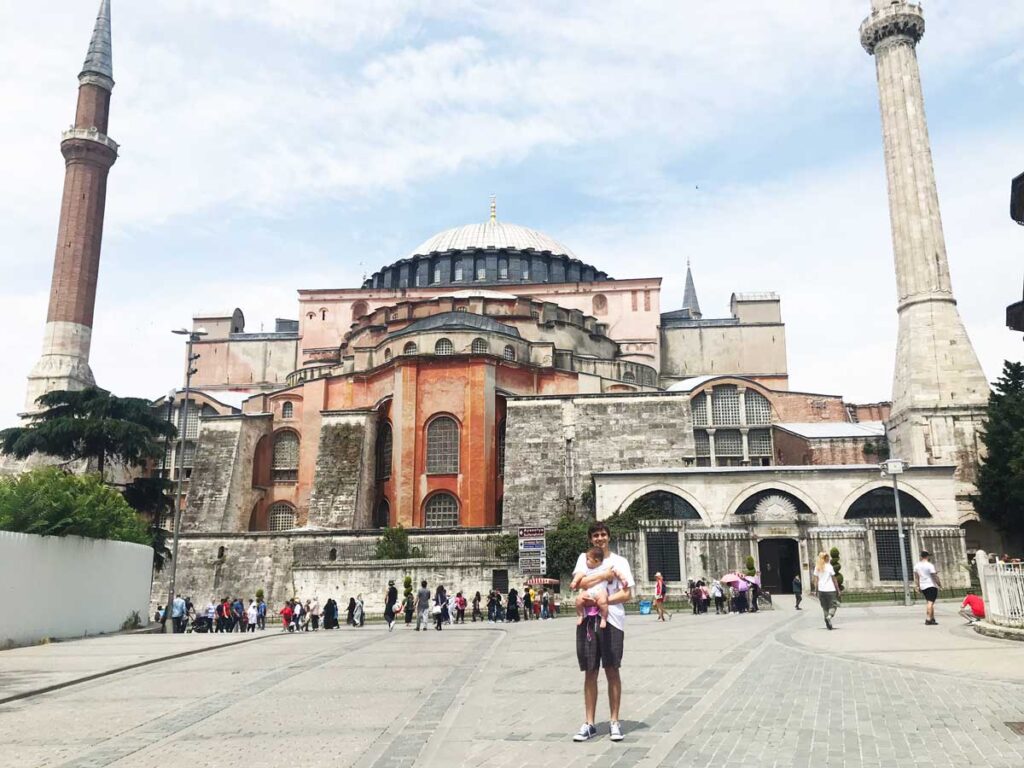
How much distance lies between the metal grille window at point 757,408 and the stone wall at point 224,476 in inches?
871

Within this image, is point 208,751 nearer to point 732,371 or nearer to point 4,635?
point 4,635

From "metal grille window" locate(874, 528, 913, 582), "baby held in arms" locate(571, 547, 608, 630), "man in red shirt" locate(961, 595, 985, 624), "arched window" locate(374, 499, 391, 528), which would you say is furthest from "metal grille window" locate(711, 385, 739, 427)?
"baby held in arms" locate(571, 547, 608, 630)

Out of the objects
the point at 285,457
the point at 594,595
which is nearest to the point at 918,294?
the point at 285,457

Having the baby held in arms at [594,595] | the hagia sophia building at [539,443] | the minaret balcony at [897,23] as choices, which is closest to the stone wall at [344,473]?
the hagia sophia building at [539,443]

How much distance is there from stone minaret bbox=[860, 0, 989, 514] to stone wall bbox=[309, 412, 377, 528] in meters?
21.5

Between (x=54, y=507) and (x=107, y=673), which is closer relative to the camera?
(x=107, y=673)

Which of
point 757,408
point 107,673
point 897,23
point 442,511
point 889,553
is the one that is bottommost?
point 107,673

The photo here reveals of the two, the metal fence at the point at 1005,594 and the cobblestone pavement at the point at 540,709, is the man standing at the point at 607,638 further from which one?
the metal fence at the point at 1005,594

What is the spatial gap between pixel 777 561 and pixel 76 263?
111ft

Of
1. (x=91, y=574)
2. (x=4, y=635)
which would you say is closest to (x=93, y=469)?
(x=91, y=574)

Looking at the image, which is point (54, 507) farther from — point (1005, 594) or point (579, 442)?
point (579, 442)

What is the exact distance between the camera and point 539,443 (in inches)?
1344

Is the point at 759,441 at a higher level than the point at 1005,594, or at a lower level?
higher

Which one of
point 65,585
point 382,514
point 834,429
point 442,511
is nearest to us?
point 65,585
